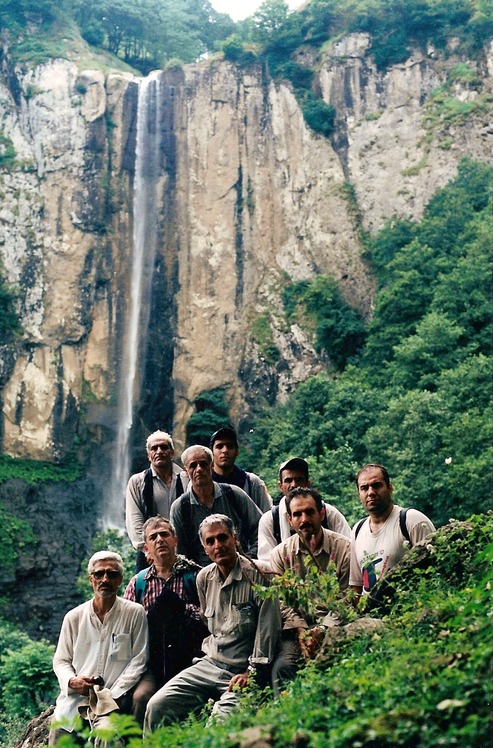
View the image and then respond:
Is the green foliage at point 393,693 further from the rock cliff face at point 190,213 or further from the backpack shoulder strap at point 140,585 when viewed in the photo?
the rock cliff face at point 190,213

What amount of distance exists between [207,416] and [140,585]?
19.9 m

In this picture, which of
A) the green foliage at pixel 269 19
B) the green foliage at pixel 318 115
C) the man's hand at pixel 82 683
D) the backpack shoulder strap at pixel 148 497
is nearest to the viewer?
the man's hand at pixel 82 683

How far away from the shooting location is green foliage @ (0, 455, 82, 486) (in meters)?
22.9

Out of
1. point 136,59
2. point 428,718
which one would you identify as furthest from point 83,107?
point 428,718

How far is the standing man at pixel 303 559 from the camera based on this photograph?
14.2ft

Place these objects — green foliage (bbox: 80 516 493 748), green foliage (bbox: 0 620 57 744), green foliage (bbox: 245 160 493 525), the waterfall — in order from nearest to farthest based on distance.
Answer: green foliage (bbox: 80 516 493 748)
green foliage (bbox: 0 620 57 744)
green foliage (bbox: 245 160 493 525)
the waterfall

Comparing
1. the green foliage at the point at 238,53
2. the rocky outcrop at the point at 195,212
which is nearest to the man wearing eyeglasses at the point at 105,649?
the rocky outcrop at the point at 195,212

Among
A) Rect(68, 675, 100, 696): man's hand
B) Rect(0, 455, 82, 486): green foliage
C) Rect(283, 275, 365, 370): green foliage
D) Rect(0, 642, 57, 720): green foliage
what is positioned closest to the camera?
Rect(68, 675, 100, 696): man's hand

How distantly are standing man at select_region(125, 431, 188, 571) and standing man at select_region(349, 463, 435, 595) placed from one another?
145 centimetres

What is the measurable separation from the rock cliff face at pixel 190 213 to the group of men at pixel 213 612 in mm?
19383

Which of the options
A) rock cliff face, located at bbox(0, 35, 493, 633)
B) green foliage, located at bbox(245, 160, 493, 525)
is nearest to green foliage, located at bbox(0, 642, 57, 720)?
green foliage, located at bbox(245, 160, 493, 525)

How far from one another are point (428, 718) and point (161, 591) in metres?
2.29

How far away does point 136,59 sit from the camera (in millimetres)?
31781

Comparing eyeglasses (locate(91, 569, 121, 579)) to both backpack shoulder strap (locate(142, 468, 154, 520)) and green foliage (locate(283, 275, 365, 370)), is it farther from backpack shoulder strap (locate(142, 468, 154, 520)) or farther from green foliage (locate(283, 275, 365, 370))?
green foliage (locate(283, 275, 365, 370))
